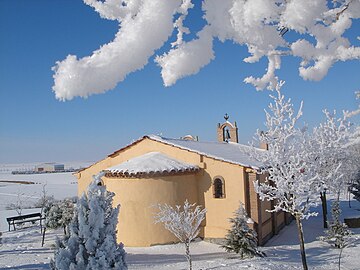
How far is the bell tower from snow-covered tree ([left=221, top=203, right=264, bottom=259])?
49.9 ft

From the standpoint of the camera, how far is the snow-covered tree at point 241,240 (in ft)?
→ 47.1

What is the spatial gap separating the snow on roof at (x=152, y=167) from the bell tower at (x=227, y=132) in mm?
11709

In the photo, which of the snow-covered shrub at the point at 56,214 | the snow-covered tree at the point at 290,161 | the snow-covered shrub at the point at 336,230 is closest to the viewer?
the snow-covered tree at the point at 290,161

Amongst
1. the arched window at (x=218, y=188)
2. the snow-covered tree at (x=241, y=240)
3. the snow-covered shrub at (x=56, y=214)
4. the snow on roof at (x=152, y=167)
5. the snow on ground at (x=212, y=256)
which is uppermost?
the snow on roof at (x=152, y=167)

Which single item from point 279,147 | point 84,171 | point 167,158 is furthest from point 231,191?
point 84,171

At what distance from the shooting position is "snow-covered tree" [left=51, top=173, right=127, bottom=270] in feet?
24.3

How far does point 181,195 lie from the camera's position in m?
17.7

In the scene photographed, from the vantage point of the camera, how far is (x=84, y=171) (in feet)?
72.7

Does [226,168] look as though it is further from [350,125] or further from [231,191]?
[350,125]

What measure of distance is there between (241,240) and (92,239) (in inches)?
329

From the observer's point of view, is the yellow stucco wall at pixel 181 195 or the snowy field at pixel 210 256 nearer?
the snowy field at pixel 210 256

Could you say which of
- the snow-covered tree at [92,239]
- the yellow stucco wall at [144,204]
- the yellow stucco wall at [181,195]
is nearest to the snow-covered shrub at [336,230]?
the yellow stucco wall at [181,195]

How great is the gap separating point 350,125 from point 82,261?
8.55 m

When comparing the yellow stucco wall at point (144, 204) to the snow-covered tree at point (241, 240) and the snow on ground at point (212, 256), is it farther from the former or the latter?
the snow-covered tree at point (241, 240)
